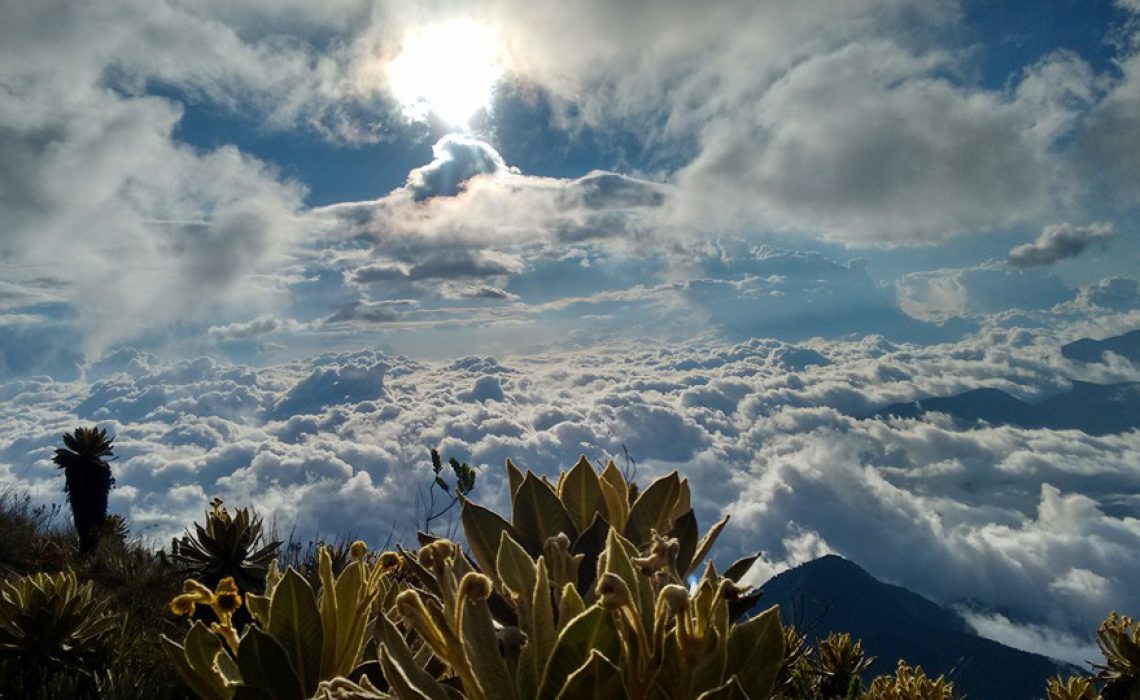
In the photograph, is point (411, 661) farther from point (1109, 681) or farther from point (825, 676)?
point (1109, 681)

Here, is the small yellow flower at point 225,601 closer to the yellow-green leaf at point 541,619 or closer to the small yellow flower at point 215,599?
the small yellow flower at point 215,599

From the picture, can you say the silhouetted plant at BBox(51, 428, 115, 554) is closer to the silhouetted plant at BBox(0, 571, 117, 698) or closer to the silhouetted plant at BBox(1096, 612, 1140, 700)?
the silhouetted plant at BBox(0, 571, 117, 698)

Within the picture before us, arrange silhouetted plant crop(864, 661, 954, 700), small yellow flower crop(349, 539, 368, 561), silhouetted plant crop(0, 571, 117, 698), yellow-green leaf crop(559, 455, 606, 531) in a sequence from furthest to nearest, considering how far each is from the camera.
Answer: silhouetted plant crop(0, 571, 117, 698) < silhouetted plant crop(864, 661, 954, 700) < yellow-green leaf crop(559, 455, 606, 531) < small yellow flower crop(349, 539, 368, 561)

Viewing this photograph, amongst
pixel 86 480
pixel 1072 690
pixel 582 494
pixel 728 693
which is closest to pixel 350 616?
pixel 582 494

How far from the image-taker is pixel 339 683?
118 cm

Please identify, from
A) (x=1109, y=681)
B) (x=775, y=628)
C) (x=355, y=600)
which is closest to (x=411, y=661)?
(x=355, y=600)

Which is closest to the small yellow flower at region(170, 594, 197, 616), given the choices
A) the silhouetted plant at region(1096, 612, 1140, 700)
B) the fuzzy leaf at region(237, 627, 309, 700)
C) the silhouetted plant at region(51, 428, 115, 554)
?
the fuzzy leaf at region(237, 627, 309, 700)

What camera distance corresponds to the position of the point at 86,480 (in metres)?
11.8

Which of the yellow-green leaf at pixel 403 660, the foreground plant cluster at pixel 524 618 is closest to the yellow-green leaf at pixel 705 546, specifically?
the foreground plant cluster at pixel 524 618

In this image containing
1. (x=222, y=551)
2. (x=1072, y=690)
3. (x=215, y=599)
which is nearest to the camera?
(x=215, y=599)

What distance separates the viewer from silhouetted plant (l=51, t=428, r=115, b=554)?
11625 mm

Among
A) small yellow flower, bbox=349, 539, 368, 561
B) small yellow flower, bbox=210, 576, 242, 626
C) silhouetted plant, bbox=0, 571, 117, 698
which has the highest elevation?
small yellow flower, bbox=349, 539, 368, 561

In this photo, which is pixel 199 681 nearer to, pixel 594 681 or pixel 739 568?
pixel 594 681

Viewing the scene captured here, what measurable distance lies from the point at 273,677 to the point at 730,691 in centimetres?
96
